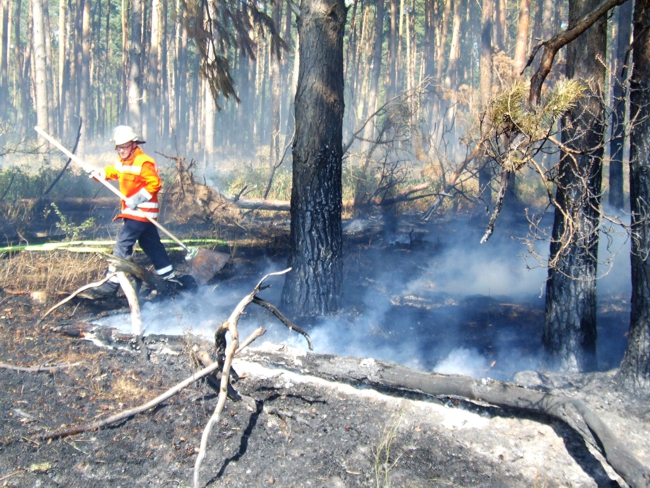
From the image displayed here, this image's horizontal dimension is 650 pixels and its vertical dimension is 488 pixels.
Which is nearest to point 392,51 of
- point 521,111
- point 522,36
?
point 522,36

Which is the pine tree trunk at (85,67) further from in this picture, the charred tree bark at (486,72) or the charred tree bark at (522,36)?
the charred tree bark at (522,36)

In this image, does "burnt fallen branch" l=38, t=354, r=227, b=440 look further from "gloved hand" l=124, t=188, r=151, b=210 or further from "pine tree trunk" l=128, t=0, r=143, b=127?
"pine tree trunk" l=128, t=0, r=143, b=127

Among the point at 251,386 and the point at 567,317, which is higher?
the point at 567,317

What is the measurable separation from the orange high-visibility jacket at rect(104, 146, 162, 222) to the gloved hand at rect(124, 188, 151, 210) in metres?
0.03

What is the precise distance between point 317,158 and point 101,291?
3060 millimetres

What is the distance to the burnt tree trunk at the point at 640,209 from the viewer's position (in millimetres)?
3812

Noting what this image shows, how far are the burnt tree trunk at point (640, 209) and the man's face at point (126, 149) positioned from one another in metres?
5.17

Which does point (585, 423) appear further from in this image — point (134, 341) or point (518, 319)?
point (134, 341)

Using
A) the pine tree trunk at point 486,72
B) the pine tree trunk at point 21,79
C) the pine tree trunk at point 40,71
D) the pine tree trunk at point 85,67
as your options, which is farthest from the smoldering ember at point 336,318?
the pine tree trunk at point 21,79

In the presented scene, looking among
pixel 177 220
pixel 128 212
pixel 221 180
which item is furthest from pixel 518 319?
pixel 221 180

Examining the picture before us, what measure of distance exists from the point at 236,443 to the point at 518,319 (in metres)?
4.14

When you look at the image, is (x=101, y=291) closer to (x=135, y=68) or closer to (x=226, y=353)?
(x=226, y=353)

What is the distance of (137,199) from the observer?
602 centimetres

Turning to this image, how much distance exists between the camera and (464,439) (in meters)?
3.48
